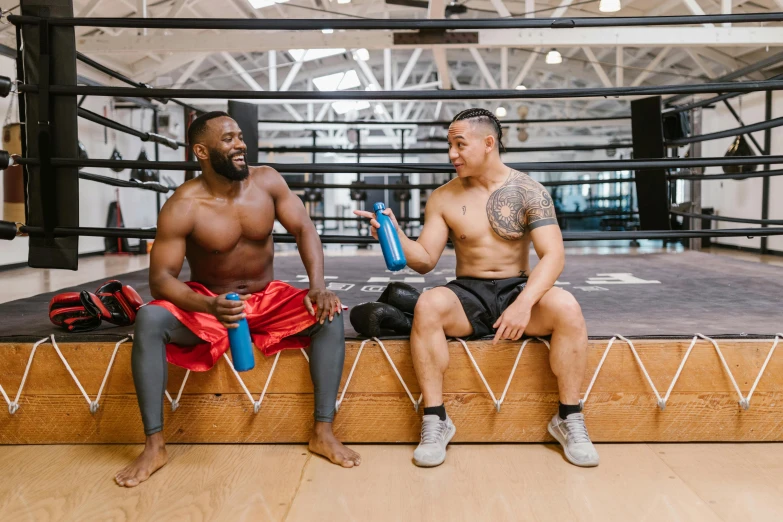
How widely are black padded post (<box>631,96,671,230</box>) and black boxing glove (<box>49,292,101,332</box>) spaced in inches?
122

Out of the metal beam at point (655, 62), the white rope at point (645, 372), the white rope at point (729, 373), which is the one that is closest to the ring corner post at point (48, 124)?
the white rope at point (645, 372)

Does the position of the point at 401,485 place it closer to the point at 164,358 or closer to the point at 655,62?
the point at 164,358

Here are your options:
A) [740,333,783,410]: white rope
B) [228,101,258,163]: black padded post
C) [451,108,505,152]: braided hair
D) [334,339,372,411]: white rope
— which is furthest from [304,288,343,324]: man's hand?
[228,101,258,163]: black padded post

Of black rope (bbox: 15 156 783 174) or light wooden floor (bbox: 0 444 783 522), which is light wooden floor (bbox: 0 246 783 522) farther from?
black rope (bbox: 15 156 783 174)

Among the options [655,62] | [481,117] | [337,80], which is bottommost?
[481,117]

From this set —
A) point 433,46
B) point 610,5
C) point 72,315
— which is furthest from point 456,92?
point 433,46

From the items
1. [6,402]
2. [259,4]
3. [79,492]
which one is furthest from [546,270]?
[259,4]

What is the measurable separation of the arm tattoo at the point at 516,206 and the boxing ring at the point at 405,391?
351mm

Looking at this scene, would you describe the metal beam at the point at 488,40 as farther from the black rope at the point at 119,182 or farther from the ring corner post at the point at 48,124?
the ring corner post at the point at 48,124

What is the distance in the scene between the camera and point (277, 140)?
631 inches

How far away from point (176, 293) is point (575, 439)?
1.17m

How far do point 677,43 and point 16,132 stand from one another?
604cm

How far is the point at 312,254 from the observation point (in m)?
1.92

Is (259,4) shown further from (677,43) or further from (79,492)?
(79,492)
